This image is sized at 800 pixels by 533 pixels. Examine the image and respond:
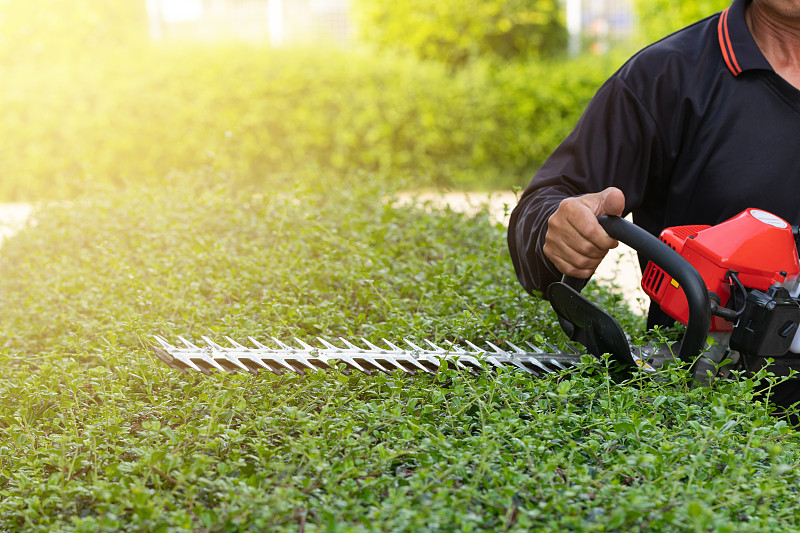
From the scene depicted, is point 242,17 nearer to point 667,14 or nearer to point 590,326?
point 667,14

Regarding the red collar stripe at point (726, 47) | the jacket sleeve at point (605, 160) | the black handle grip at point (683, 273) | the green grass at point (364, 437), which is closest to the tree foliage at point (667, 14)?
the red collar stripe at point (726, 47)

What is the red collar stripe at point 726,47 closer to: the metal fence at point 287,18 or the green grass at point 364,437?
the green grass at point 364,437

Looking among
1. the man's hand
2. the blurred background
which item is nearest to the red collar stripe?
the man's hand

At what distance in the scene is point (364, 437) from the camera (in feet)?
5.38

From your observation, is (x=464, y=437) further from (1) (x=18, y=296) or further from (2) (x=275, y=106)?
(2) (x=275, y=106)

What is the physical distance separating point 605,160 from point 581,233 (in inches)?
21.1

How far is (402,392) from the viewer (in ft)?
6.31

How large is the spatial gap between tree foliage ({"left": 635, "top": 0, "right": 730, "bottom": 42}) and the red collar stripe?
7208 mm

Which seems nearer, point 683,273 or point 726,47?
point 683,273

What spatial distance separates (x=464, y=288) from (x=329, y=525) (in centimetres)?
168

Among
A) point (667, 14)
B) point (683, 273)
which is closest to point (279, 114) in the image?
point (667, 14)

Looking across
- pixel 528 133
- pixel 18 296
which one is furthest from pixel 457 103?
pixel 18 296

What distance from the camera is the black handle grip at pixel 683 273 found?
169cm

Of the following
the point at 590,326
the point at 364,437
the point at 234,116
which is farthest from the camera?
the point at 234,116
